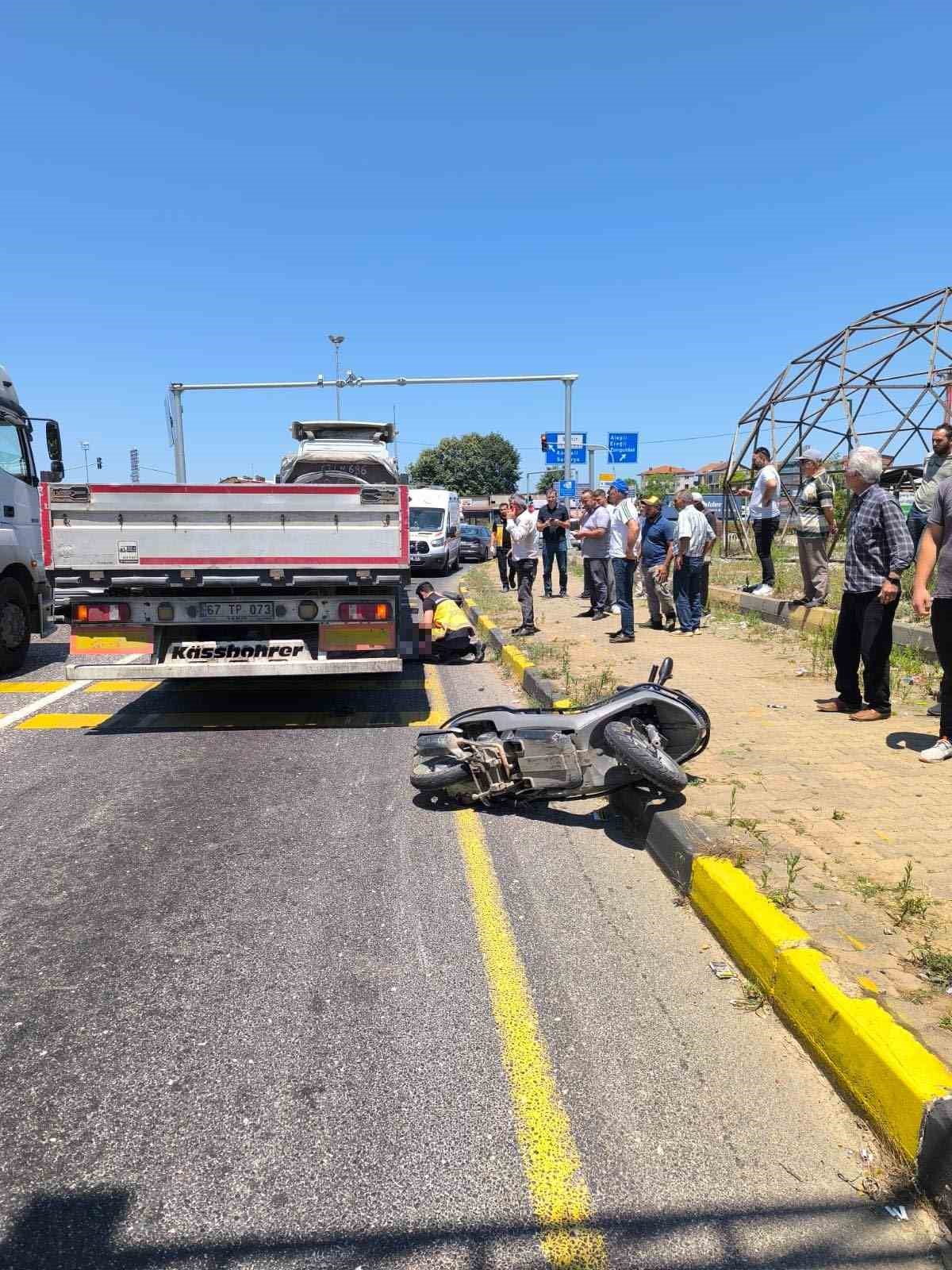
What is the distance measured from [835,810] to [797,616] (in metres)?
6.62

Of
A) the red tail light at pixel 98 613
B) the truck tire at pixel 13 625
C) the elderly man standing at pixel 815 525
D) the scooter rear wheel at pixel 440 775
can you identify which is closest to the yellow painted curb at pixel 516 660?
the scooter rear wheel at pixel 440 775

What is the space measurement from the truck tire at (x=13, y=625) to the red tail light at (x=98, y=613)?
2489mm

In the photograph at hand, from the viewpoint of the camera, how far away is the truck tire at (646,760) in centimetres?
434

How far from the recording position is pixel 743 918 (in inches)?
132

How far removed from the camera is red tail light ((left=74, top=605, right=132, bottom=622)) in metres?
6.82

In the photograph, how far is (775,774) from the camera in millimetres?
5152

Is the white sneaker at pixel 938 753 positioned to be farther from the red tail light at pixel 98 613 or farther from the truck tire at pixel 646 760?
the red tail light at pixel 98 613

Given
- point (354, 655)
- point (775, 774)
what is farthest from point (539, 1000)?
point (354, 655)

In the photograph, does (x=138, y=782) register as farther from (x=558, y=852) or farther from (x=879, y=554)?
(x=879, y=554)

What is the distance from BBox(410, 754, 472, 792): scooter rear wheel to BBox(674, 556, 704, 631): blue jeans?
20.7 feet

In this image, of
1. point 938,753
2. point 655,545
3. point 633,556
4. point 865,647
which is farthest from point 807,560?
point 938,753

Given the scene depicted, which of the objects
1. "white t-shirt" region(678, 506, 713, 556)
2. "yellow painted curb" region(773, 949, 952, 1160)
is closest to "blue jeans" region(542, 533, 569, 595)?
"white t-shirt" region(678, 506, 713, 556)

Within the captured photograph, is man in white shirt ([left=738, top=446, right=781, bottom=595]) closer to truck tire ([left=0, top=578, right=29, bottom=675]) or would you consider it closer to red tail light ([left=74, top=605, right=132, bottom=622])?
red tail light ([left=74, top=605, right=132, bottom=622])

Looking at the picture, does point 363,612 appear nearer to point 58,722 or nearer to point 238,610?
point 238,610
